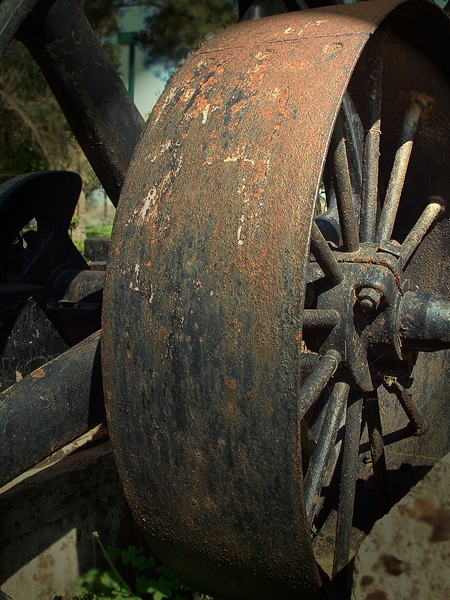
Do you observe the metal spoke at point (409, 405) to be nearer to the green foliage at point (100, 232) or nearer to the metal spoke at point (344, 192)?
the metal spoke at point (344, 192)

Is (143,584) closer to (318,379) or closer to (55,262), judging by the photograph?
(318,379)

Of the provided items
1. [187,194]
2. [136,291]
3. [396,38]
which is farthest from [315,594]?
[396,38]

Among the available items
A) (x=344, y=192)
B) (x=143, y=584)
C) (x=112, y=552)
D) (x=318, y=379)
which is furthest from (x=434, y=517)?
(x=112, y=552)

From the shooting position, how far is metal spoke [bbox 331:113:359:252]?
2.09 meters

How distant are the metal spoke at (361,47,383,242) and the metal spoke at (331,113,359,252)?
0.52 ft

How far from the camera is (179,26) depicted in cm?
1414

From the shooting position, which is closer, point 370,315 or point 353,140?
point 370,315

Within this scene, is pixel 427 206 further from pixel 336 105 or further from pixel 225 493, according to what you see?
pixel 225 493

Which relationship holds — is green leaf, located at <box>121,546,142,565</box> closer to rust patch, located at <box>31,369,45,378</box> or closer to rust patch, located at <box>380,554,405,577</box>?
rust patch, located at <box>31,369,45,378</box>

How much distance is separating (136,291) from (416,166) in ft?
5.21

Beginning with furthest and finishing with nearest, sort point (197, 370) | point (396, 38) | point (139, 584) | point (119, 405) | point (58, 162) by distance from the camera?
point (58, 162) → point (139, 584) → point (396, 38) → point (119, 405) → point (197, 370)

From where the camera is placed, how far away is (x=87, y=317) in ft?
8.95

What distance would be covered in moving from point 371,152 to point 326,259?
20.1 inches

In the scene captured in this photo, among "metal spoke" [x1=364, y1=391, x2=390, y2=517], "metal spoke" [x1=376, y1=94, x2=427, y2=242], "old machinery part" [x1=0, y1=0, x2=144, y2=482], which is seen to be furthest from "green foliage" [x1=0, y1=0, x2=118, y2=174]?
"metal spoke" [x1=364, y1=391, x2=390, y2=517]
